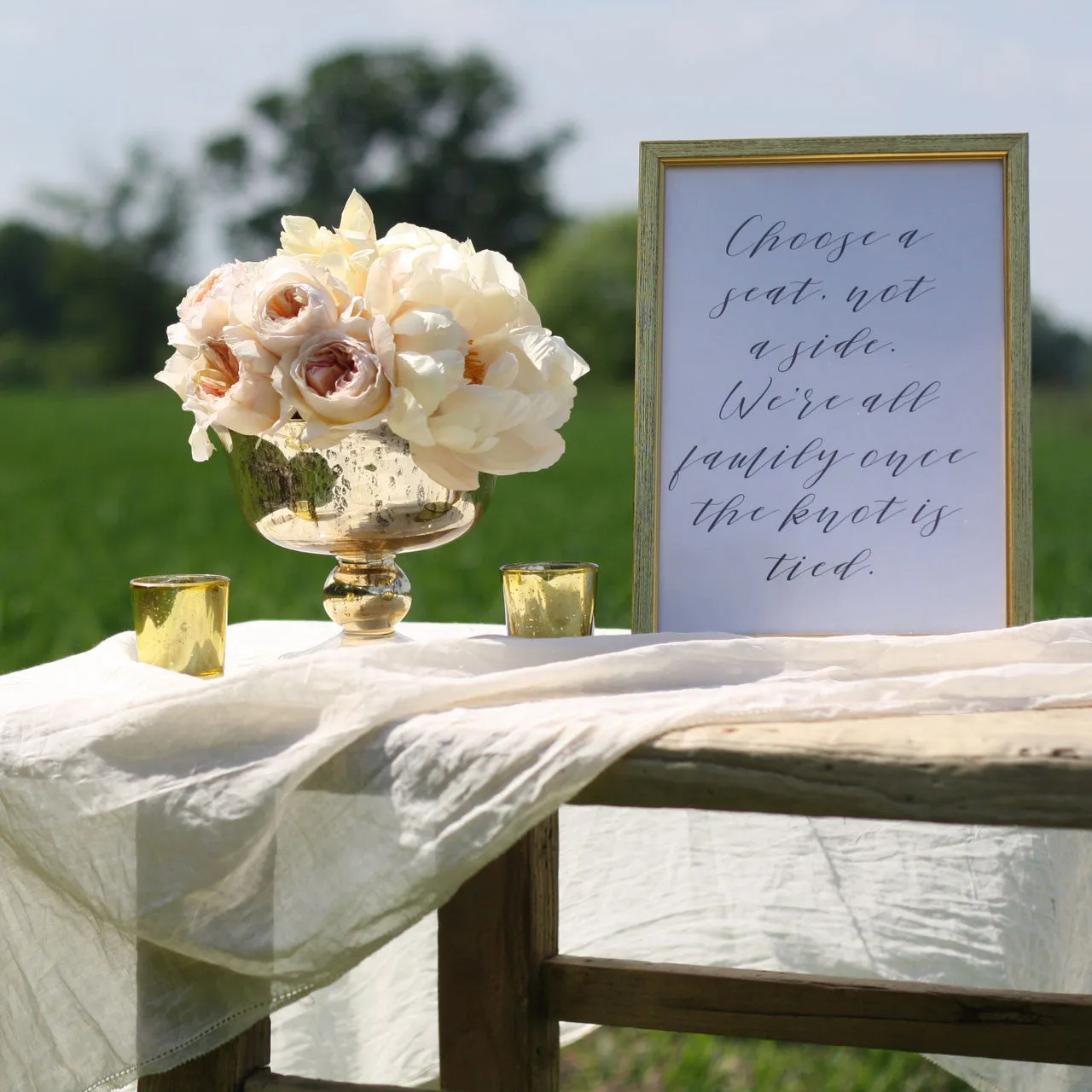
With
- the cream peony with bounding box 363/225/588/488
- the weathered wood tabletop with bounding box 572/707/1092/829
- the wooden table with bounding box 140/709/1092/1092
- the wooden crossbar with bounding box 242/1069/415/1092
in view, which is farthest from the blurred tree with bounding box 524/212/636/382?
the weathered wood tabletop with bounding box 572/707/1092/829

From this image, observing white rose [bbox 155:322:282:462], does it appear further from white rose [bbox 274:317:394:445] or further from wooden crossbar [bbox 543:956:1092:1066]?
wooden crossbar [bbox 543:956:1092:1066]

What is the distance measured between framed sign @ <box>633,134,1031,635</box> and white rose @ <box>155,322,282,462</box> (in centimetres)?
36

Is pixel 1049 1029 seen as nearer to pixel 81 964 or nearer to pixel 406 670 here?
pixel 406 670

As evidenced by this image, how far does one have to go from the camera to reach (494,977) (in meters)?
1.15

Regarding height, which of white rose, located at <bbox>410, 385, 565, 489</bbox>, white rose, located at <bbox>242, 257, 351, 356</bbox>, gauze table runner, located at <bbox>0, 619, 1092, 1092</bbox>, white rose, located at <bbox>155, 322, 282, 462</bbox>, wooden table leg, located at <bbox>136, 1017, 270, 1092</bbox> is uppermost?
white rose, located at <bbox>242, 257, 351, 356</bbox>

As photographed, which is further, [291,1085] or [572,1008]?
[572,1008]

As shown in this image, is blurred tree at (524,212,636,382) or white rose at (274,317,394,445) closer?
white rose at (274,317,394,445)

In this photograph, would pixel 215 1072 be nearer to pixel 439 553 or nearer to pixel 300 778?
pixel 300 778

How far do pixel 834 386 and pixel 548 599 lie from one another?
0.34 metres

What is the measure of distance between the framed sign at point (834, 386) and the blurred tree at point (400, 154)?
12780mm

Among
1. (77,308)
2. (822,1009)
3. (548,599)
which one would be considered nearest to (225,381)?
(548,599)

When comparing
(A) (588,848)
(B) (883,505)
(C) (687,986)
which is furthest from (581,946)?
(B) (883,505)

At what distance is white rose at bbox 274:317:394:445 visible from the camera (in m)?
0.88

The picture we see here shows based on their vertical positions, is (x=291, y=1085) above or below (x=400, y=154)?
below
